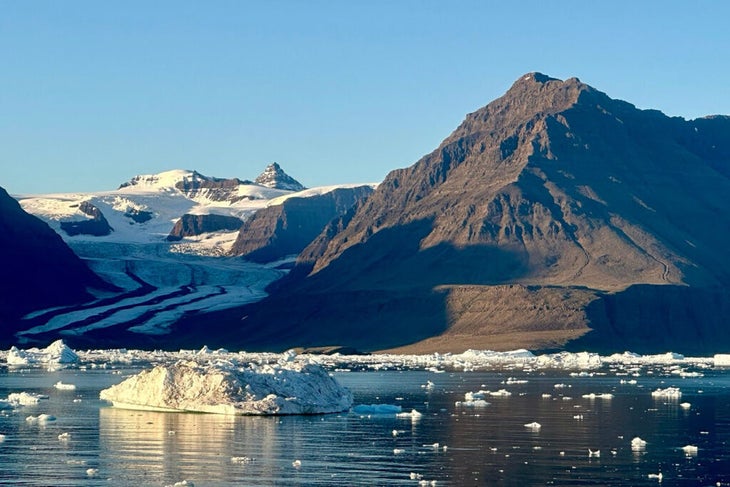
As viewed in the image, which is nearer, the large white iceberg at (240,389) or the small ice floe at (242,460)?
the small ice floe at (242,460)

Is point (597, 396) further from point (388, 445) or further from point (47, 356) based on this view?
point (47, 356)

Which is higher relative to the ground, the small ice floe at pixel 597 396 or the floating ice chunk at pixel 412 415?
the small ice floe at pixel 597 396

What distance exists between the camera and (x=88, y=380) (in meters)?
128

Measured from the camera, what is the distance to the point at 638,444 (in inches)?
2746

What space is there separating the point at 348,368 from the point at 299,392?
73387 mm

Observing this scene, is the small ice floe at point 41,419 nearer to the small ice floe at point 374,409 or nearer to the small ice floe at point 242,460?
the small ice floe at point 374,409

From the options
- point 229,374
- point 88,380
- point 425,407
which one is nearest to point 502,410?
point 425,407

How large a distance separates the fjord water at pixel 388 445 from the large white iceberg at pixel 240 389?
120 centimetres

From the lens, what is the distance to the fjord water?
59000mm

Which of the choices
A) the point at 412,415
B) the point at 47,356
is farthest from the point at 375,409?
the point at 47,356

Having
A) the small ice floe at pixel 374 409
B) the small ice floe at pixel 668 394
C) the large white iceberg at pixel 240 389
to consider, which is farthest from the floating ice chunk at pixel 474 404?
the small ice floe at pixel 668 394

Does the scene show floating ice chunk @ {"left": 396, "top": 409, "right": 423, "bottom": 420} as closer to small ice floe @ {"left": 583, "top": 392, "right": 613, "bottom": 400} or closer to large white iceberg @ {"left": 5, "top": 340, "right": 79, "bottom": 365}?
small ice floe @ {"left": 583, "top": 392, "right": 613, "bottom": 400}

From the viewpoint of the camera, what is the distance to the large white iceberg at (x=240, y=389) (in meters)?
83.2

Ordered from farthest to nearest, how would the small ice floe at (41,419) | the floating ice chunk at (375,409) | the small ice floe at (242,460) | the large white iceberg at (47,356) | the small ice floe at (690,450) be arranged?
1. the large white iceberg at (47,356)
2. the floating ice chunk at (375,409)
3. the small ice floe at (41,419)
4. the small ice floe at (690,450)
5. the small ice floe at (242,460)
